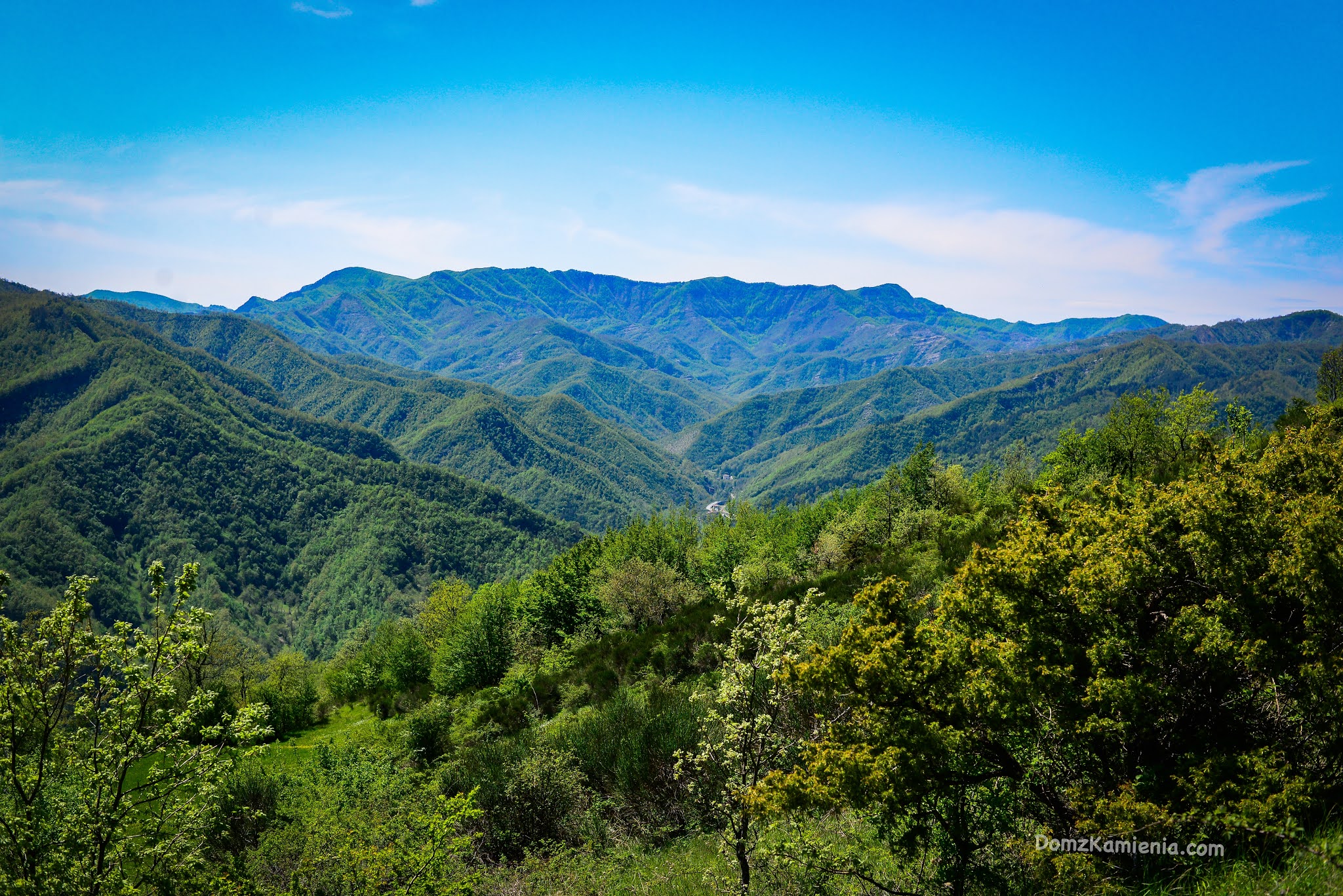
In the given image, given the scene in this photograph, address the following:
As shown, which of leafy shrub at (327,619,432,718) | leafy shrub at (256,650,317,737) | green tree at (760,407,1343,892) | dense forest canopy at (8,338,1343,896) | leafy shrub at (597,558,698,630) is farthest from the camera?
leafy shrub at (597,558,698,630)

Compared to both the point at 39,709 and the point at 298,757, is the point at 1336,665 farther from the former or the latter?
the point at 298,757

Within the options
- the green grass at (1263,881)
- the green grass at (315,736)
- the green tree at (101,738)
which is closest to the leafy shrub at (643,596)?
the green grass at (315,736)

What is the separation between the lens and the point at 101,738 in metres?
9.56

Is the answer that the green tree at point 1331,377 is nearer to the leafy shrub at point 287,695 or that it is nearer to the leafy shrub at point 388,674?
the leafy shrub at point 388,674

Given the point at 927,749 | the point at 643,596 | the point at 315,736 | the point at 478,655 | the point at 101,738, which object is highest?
the point at 927,749

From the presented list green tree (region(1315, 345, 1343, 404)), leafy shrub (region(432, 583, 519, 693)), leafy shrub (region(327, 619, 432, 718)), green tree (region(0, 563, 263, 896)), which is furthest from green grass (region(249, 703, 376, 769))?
green tree (region(1315, 345, 1343, 404))

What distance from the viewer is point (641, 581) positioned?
151 ft

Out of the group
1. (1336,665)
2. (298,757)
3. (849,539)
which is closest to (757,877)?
(1336,665)

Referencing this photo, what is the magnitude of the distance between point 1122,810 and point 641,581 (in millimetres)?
38303

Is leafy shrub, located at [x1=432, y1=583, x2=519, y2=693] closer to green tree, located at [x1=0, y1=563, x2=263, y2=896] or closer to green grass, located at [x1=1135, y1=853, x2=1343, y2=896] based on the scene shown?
green tree, located at [x1=0, y1=563, x2=263, y2=896]

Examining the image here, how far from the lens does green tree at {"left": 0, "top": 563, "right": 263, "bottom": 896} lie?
8.39 metres

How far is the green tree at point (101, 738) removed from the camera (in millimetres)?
8391

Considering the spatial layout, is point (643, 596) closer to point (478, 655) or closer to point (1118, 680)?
point (478, 655)

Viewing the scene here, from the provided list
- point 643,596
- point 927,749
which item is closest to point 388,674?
point 643,596
